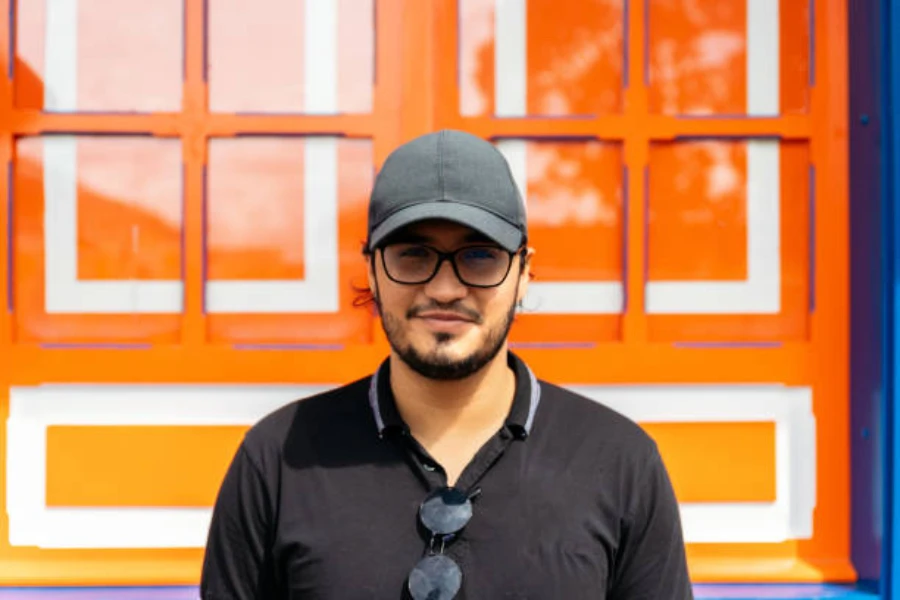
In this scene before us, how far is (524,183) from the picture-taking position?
242 cm

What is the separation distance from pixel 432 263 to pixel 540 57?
1.21 meters

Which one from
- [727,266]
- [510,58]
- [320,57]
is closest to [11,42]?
[320,57]

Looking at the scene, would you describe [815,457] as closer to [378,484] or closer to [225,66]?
[378,484]

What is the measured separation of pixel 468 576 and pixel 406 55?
150cm

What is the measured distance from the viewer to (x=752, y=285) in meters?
2.42

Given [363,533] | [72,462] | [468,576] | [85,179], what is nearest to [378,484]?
[363,533]

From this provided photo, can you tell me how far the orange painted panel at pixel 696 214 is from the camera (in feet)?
7.95

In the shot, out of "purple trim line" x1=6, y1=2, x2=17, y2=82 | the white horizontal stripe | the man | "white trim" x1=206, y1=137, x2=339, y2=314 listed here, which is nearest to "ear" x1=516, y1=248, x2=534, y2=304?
the man

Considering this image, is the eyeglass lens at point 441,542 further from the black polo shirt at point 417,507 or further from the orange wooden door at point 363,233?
the orange wooden door at point 363,233

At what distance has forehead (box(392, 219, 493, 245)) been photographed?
55.3 inches

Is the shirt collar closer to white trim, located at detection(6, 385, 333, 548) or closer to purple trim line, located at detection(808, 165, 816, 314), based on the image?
white trim, located at detection(6, 385, 333, 548)

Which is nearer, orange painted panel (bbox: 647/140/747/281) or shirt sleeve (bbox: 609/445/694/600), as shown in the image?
shirt sleeve (bbox: 609/445/694/600)

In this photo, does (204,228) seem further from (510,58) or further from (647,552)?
(647,552)

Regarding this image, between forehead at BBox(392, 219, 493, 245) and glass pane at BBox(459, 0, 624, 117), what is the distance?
1.07 metres
